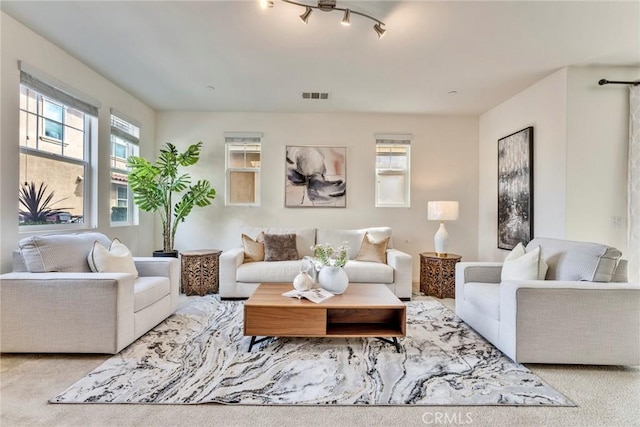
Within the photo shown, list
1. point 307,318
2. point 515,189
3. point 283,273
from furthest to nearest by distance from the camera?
point 515,189 < point 283,273 < point 307,318

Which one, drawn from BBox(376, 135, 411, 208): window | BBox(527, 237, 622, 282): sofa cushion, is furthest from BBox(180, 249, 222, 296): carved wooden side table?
BBox(527, 237, 622, 282): sofa cushion

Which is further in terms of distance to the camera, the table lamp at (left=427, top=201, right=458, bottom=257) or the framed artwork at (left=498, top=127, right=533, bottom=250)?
the table lamp at (left=427, top=201, right=458, bottom=257)

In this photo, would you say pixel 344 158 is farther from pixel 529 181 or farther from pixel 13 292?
pixel 13 292

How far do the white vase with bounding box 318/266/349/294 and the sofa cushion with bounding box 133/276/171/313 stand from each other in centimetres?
152

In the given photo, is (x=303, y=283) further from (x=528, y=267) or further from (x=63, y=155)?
(x=63, y=155)

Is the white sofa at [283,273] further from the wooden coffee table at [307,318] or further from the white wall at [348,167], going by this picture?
the wooden coffee table at [307,318]

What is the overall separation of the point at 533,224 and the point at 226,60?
3862 millimetres

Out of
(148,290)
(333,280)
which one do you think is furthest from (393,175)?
(148,290)

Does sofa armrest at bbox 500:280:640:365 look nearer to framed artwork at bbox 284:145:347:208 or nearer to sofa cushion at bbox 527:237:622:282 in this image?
sofa cushion at bbox 527:237:622:282

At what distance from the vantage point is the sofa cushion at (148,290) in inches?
99.0

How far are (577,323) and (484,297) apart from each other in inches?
23.8

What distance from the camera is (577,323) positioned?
2109 millimetres

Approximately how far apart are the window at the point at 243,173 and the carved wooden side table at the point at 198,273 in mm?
1103

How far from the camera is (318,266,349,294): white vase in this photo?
259 cm
